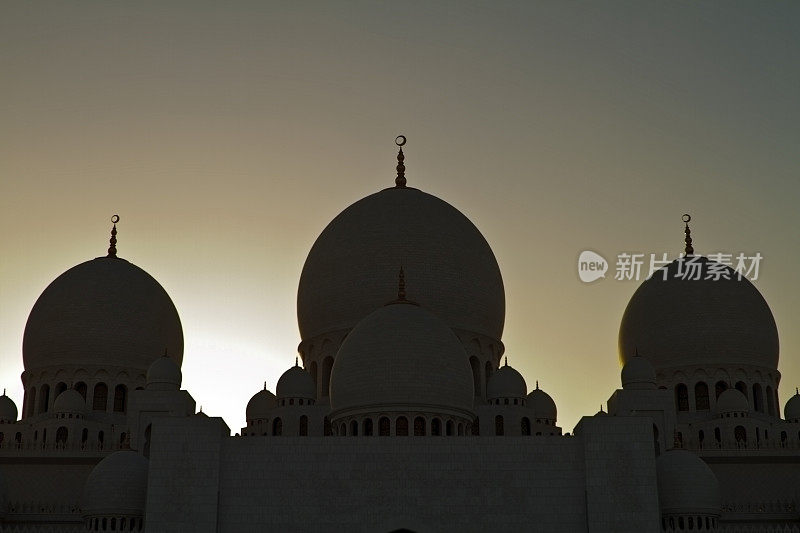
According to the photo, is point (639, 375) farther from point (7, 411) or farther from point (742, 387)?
point (7, 411)

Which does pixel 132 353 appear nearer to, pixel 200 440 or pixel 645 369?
pixel 200 440

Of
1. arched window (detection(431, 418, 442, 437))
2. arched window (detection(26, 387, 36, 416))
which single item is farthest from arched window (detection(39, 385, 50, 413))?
arched window (detection(431, 418, 442, 437))

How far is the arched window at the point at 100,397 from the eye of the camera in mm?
34594

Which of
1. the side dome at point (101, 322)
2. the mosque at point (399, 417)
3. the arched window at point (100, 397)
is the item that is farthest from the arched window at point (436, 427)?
the arched window at point (100, 397)

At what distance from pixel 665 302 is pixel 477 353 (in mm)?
6486

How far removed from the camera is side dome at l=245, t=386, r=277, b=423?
34000 mm

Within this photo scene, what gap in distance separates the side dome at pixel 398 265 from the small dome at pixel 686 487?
781 cm

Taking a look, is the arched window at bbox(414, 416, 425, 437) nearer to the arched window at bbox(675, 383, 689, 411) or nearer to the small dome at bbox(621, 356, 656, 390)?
the small dome at bbox(621, 356, 656, 390)

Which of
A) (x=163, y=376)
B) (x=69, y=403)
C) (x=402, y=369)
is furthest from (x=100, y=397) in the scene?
(x=402, y=369)

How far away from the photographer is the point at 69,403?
1305 inches

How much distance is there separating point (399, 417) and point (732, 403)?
10.5 metres

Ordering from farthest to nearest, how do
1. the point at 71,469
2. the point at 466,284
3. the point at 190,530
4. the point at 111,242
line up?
1. the point at 111,242
2. the point at 466,284
3. the point at 71,469
4. the point at 190,530

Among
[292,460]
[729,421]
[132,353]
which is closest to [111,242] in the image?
[132,353]

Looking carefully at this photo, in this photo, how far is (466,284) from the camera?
3425 centimetres
